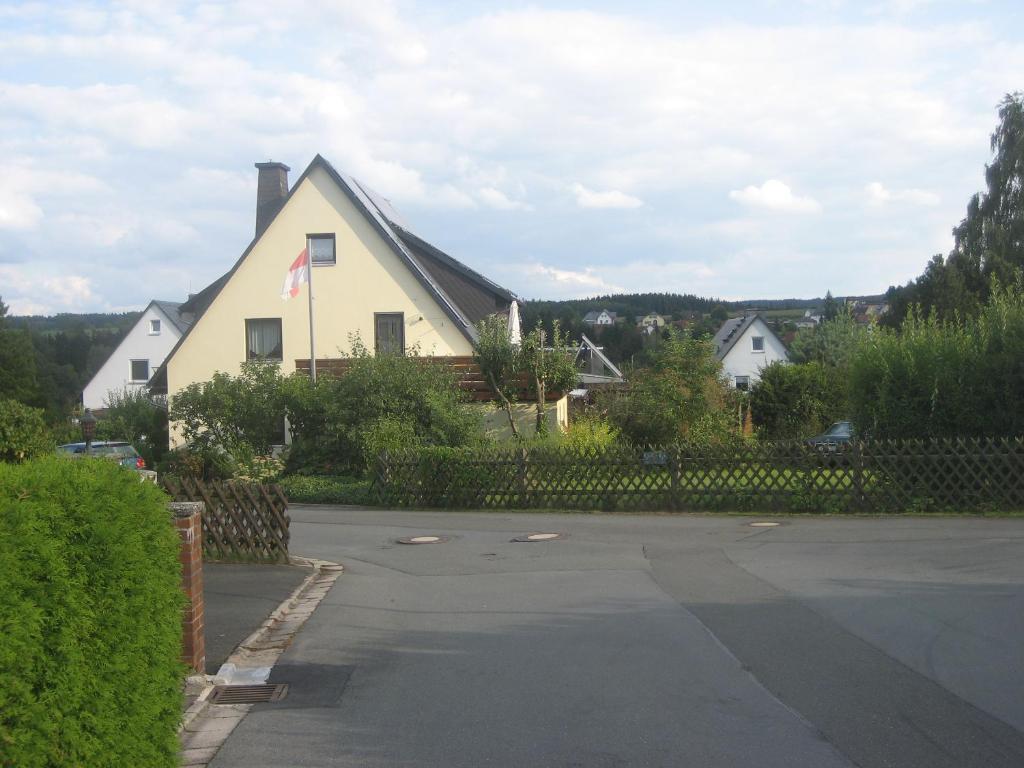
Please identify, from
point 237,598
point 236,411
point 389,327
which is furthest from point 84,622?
point 389,327

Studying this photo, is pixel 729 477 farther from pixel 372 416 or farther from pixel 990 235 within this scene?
pixel 990 235

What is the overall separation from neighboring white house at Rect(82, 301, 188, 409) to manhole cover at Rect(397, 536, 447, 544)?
55.1m

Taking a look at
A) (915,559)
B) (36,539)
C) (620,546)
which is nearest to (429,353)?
(620,546)

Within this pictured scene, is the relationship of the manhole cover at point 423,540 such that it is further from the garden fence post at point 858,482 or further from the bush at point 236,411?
the bush at point 236,411

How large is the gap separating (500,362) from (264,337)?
9.97 m

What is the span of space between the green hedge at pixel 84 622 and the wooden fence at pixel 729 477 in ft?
52.0

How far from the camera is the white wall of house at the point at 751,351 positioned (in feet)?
228

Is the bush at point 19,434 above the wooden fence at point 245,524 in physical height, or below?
above

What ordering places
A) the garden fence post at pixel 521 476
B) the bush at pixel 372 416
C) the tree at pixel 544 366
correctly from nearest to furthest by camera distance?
the garden fence post at pixel 521 476, the bush at pixel 372 416, the tree at pixel 544 366

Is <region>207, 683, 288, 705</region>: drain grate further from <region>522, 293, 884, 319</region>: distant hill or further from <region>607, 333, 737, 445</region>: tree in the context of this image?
<region>522, 293, 884, 319</region>: distant hill

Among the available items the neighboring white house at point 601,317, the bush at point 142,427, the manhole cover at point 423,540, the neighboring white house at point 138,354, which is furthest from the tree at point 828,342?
the neighboring white house at point 601,317

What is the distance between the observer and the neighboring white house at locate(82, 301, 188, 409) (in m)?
67.8

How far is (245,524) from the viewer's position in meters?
13.5

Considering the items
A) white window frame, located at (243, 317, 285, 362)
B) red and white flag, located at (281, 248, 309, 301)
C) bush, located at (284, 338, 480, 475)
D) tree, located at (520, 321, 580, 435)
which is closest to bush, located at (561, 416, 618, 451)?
tree, located at (520, 321, 580, 435)
